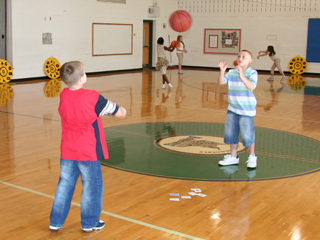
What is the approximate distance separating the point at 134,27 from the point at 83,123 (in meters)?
18.0

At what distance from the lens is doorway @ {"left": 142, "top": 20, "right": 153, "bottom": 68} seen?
72.0 ft

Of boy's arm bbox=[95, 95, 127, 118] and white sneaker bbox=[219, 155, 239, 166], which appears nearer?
boy's arm bbox=[95, 95, 127, 118]

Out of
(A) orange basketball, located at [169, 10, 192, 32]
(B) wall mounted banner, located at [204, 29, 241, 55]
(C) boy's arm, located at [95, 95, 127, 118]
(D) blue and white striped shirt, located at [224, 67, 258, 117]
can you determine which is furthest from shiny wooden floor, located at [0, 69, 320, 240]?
(B) wall mounted banner, located at [204, 29, 241, 55]

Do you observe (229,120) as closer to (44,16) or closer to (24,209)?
(24,209)

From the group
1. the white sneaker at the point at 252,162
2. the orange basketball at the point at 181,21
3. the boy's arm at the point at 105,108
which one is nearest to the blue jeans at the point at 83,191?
the boy's arm at the point at 105,108

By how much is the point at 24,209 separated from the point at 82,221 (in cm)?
83

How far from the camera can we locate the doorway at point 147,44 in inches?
864

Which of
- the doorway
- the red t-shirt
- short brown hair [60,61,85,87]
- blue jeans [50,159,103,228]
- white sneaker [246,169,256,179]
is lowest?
white sneaker [246,169,256,179]

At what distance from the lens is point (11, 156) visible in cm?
593

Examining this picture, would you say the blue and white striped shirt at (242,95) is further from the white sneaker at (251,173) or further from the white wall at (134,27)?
the white wall at (134,27)

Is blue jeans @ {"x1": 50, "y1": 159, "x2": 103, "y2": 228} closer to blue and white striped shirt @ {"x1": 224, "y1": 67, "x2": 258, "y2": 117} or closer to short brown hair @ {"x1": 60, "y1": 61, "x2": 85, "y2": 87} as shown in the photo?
short brown hair @ {"x1": 60, "y1": 61, "x2": 85, "y2": 87}

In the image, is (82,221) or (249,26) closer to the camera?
(82,221)

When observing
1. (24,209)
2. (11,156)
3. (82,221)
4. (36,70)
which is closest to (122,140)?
(11,156)

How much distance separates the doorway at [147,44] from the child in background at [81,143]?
19.0 meters
